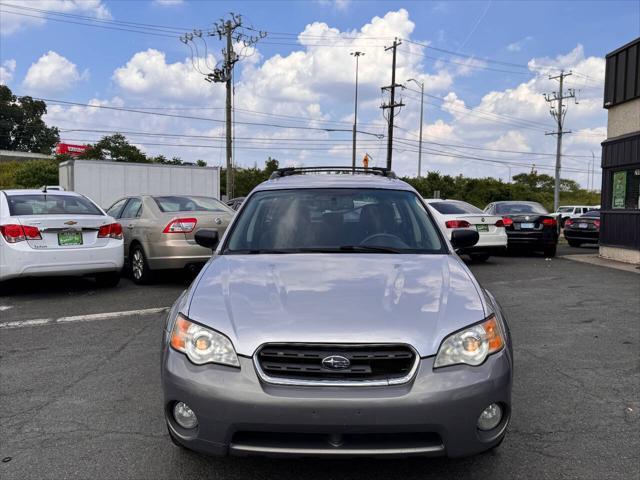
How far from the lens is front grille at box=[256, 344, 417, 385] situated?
95.6 inches

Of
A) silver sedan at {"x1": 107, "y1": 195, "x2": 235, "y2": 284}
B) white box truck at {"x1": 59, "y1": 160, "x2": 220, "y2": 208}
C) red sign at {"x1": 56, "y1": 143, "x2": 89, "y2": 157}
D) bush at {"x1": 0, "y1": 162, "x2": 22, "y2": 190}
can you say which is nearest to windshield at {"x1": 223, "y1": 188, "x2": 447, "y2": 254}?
silver sedan at {"x1": 107, "y1": 195, "x2": 235, "y2": 284}

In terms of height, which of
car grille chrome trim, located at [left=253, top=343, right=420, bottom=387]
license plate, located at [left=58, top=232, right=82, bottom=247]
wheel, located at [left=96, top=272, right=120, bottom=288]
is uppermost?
license plate, located at [left=58, top=232, right=82, bottom=247]

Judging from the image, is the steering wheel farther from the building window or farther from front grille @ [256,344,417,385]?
the building window

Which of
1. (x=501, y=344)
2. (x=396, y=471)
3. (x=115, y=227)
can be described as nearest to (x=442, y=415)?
(x=501, y=344)

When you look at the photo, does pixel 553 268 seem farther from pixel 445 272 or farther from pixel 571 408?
pixel 445 272

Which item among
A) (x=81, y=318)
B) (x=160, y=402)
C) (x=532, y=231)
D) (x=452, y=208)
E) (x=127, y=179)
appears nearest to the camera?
(x=160, y=402)

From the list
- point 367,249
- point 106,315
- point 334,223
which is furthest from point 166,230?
point 367,249

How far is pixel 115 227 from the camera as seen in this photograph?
27.3ft

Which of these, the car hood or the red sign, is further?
the red sign

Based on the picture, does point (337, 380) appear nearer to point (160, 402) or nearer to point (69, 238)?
point (160, 402)

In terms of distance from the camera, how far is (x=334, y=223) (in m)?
3.91

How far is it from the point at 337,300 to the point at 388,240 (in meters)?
1.16

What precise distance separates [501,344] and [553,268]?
10.0m

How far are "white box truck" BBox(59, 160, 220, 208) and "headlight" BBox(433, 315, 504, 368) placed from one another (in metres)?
17.1
